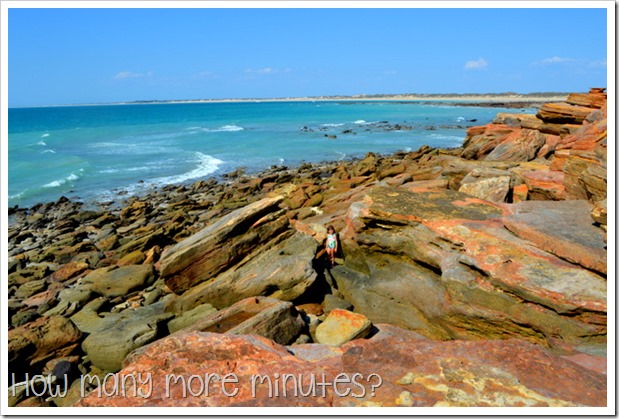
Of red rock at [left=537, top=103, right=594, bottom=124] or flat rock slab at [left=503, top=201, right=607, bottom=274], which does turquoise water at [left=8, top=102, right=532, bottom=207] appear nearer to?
red rock at [left=537, top=103, right=594, bottom=124]

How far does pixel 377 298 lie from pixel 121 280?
8568 millimetres

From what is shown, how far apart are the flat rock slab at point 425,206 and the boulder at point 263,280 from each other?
218 cm

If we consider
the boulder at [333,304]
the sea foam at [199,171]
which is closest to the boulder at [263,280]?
the boulder at [333,304]

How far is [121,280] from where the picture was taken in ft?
44.4

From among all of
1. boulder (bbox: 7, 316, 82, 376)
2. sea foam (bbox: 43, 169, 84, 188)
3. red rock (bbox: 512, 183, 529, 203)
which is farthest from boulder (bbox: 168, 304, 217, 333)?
sea foam (bbox: 43, 169, 84, 188)

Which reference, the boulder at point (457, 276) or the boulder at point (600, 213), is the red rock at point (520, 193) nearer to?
the boulder at point (457, 276)

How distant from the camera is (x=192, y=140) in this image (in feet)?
195

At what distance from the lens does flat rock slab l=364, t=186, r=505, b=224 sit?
31.0 ft

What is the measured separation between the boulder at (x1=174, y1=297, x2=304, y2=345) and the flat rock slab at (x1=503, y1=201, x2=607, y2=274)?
4.87m

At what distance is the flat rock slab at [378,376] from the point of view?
15.0ft

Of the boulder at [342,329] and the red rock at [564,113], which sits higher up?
the red rock at [564,113]

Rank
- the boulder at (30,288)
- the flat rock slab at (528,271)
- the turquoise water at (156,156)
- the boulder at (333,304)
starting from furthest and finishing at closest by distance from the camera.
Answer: the turquoise water at (156,156) → the boulder at (30,288) → the boulder at (333,304) → the flat rock slab at (528,271)

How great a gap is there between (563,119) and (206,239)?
18934mm

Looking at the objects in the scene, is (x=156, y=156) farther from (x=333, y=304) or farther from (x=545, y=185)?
(x=545, y=185)
